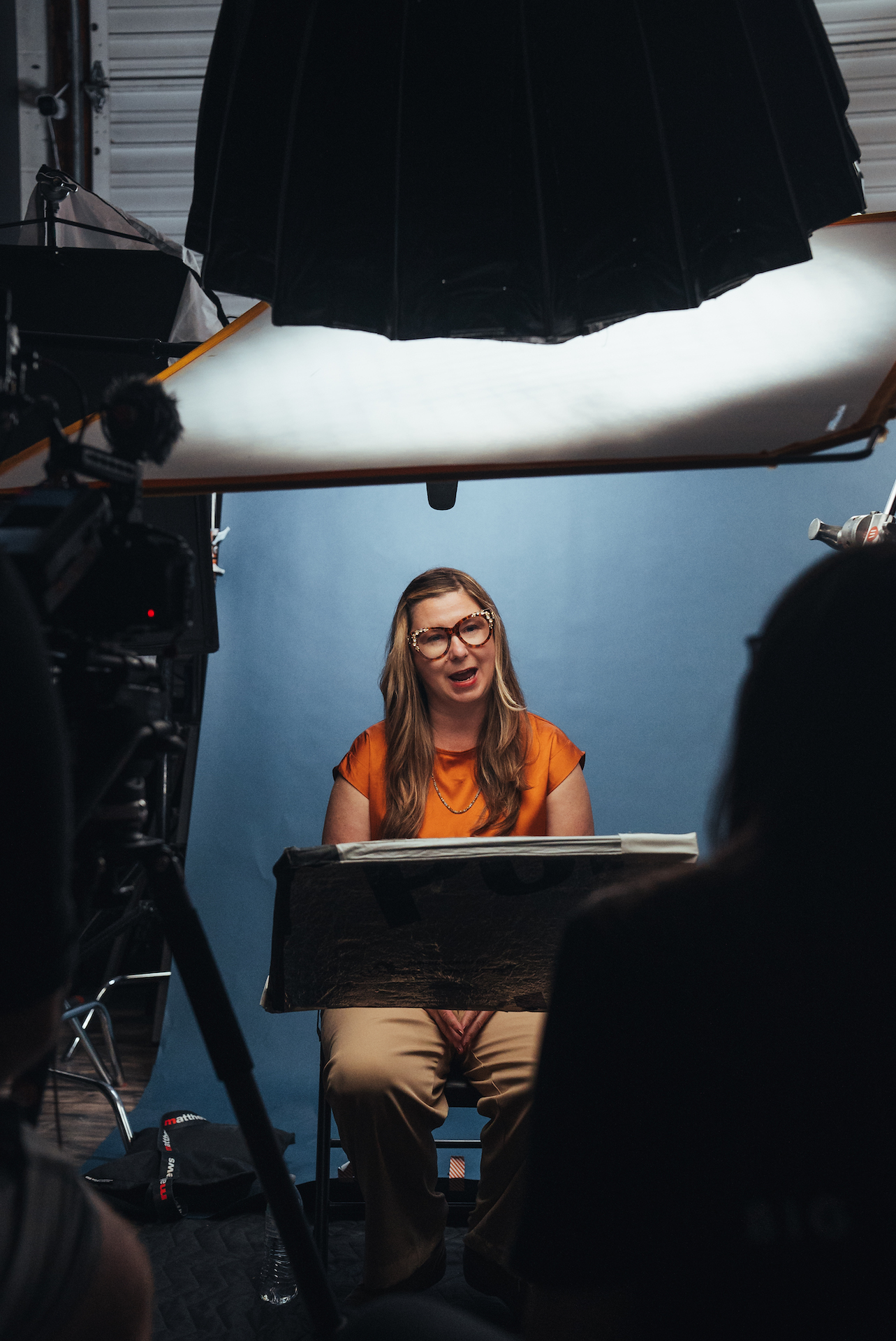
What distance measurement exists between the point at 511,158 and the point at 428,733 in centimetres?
133

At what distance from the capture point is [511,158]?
925 mm

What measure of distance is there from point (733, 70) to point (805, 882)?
0.76 m

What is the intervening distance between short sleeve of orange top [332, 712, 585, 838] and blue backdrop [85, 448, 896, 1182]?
33.1 inches

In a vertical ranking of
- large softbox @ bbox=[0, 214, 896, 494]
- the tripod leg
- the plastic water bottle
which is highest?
large softbox @ bbox=[0, 214, 896, 494]

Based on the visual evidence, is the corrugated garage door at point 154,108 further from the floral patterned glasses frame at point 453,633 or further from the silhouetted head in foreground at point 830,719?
the silhouetted head in foreground at point 830,719

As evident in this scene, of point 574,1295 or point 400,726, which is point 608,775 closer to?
point 400,726

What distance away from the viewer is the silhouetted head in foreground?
56 cm

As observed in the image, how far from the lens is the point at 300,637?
312 centimetres

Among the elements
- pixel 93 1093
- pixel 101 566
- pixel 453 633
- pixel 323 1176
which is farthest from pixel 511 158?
pixel 93 1093

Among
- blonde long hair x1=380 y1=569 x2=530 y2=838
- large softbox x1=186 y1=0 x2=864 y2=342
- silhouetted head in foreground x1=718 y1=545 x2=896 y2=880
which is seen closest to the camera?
silhouetted head in foreground x1=718 y1=545 x2=896 y2=880

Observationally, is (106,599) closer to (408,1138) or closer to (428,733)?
(408,1138)

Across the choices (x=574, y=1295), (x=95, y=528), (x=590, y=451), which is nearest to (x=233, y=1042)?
(x=574, y=1295)

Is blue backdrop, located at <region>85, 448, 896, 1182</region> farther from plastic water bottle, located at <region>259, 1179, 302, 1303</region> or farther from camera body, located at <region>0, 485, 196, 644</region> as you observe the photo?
camera body, located at <region>0, 485, 196, 644</region>

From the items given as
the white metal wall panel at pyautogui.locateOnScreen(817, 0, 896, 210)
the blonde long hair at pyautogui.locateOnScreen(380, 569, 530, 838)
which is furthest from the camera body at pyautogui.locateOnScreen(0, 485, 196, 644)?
the white metal wall panel at pyautogui.locateOnScreen(817, 0, 896, 210)
